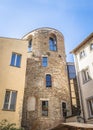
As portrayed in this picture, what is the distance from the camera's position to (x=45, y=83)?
20375mm

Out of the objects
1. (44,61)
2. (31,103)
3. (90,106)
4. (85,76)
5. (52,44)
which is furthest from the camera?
(52,44)

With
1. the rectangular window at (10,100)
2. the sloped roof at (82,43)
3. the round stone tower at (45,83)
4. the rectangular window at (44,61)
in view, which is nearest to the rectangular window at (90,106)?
the round stone tower at (45,83)

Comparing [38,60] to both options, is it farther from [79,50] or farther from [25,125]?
[25,125]

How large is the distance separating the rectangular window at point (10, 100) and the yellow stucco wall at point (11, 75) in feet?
0.91

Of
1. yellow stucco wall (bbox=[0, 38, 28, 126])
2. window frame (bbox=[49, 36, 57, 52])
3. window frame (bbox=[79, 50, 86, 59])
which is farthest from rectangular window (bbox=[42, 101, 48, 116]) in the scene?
window frame (bbox=[49, 36, 57, 52])

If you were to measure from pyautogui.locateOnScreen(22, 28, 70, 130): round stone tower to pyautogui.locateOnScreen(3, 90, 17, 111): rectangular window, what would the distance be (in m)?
5.90

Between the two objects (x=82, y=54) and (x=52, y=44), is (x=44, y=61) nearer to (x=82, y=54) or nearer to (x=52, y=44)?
(x=52, y=44)

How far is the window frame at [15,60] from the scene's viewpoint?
14.6 metres

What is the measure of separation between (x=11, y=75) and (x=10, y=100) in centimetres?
215

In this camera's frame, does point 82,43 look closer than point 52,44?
Yes

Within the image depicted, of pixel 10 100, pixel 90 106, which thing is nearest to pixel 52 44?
pixel 90 106

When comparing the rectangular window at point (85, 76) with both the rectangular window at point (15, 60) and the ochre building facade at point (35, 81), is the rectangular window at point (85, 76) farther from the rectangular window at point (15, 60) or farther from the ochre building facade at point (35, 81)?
the rectangular window at point (15, 60)

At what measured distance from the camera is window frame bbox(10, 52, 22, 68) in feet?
47.8

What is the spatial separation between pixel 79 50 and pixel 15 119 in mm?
11036
